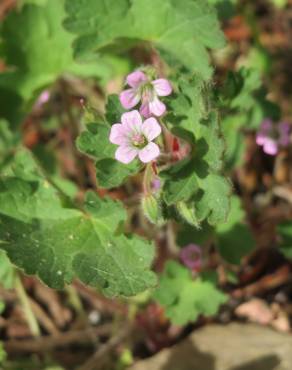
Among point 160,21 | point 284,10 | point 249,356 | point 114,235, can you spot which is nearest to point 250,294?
point 249,356

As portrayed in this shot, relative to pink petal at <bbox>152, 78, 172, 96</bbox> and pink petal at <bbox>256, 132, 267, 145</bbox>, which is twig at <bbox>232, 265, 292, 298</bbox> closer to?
pink petal at <bbox>256, 132, 267, 145</bbox>

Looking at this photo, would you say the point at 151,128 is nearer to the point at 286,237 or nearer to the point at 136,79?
the point at 136,79

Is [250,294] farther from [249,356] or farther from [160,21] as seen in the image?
[160,21]

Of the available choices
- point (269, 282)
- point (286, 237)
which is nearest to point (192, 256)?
point (286, 237)

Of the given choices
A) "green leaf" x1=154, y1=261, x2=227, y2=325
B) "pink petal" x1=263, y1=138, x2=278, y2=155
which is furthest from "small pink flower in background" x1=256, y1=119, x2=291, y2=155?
"green leaf" x1=154, y1=261, x2=227, y2=325

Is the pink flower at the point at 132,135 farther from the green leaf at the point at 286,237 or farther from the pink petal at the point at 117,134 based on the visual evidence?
the green leaf at the point at 286,237

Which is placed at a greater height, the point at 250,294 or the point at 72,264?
the point at 72,264

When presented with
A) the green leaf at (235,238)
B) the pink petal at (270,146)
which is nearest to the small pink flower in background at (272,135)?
the pink petal at (270,146)
